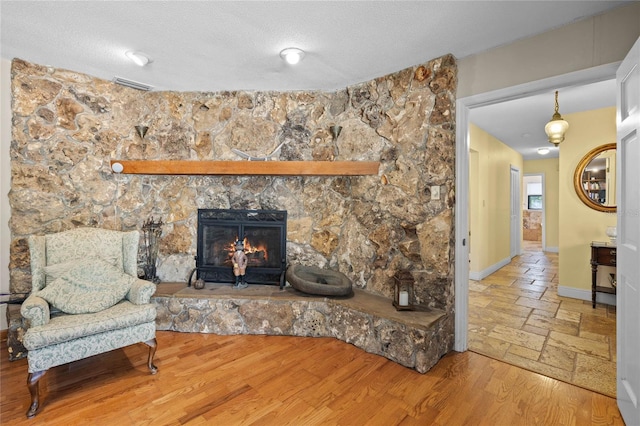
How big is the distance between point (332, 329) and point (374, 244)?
34.4 inches

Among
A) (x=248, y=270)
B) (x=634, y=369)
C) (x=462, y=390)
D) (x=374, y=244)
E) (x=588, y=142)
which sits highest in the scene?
(x=588, y=142)

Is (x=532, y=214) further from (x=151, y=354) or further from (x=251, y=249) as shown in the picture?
(x=151, y=354)

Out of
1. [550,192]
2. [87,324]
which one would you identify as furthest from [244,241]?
[550,192]

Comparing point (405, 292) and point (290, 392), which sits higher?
point (405, 292)

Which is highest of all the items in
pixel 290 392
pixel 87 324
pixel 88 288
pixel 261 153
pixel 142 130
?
pixel 142 130

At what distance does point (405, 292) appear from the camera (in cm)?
237

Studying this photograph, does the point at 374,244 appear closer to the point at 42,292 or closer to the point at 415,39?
the point at 415,39

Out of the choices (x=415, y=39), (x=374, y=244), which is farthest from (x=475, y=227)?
(x=415, y=39)

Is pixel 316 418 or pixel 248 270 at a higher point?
pixel 248 270

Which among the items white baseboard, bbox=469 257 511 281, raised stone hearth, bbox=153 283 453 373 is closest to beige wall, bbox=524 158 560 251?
white baseboard, bbox=469 257 511 281

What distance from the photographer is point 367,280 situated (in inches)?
113

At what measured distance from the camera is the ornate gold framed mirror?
3637mm

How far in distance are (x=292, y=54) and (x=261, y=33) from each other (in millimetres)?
301

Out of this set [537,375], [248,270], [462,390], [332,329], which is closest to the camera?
[462,390]
